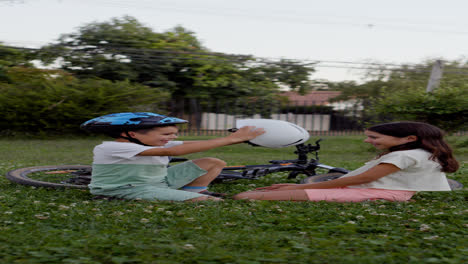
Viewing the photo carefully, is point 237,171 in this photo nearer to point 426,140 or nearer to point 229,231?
point 426,140

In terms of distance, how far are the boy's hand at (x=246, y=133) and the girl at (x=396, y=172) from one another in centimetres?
62

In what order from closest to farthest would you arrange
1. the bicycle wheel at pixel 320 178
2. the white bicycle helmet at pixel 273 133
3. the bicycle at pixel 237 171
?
the white bicycle helmet at pixel 273 133
the bicycle wheel at pixel 320 178
the bicycle at pixel 237 171

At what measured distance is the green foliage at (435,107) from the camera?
1462 centimetres

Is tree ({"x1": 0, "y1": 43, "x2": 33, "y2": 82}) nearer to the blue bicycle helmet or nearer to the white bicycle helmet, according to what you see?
the blue bicycle helmet

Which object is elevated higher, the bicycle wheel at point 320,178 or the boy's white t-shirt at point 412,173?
the boy's white t-shirt at point 412,173

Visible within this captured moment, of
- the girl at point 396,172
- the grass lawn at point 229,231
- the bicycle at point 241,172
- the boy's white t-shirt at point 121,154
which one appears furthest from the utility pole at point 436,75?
the boy's white t-shirt at point 121,154

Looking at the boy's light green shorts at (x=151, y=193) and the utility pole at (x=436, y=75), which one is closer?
the boy's light green shorts at (x=151, y=193)

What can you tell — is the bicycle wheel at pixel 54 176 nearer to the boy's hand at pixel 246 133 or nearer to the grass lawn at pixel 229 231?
the grass lawn at pixel 229 231

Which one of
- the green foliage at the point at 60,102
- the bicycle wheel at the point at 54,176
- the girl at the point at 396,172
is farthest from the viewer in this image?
the green foliage at the point at 60,102

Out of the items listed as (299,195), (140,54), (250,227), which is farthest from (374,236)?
(140,54)

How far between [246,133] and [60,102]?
1299 cm

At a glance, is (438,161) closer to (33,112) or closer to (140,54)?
(33,112)

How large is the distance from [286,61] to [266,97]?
2129 millimetres

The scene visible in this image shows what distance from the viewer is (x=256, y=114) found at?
68.4 ft
